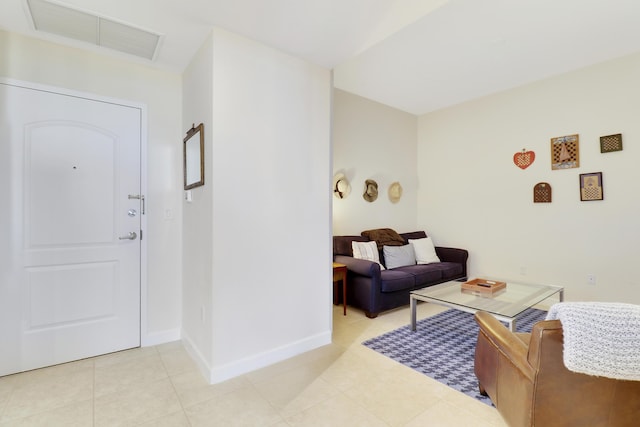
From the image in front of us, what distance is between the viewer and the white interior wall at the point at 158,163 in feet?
8.33

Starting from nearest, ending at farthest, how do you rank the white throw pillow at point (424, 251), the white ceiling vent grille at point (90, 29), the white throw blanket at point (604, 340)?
the white throw blanket at point (604, 340) < the white ceiling vent grille at point (90, 29) < the white throw pillow at point (424, 251)

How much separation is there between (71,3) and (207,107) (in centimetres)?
96

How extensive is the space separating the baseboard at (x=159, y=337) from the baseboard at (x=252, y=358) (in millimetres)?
126

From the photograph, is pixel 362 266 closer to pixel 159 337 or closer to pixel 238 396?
pixel 238 396

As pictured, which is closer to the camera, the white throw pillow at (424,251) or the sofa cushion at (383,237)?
the sofa cushion at (383,237)

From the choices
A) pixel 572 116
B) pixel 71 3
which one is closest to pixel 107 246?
pixel 71 3

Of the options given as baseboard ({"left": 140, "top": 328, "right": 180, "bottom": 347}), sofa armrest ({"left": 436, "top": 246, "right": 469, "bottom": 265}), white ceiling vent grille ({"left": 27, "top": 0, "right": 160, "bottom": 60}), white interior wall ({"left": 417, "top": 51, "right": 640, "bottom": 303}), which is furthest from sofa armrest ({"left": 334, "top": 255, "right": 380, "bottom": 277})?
white ceiling vent grille ({"left": 27, "top": 0, "right": 160, "bottom": 60})

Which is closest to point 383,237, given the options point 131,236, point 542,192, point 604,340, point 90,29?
point 542,192

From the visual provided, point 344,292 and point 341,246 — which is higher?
point 341,246

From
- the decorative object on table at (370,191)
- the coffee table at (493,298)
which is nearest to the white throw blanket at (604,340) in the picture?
the coffee table at (493,298)

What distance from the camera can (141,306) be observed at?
2701 millimetres

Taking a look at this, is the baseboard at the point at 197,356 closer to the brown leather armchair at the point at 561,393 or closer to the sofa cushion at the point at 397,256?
the brown leather armchair at the point at 561,393

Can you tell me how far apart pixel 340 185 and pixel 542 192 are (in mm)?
2589

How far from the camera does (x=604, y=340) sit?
111 cm
